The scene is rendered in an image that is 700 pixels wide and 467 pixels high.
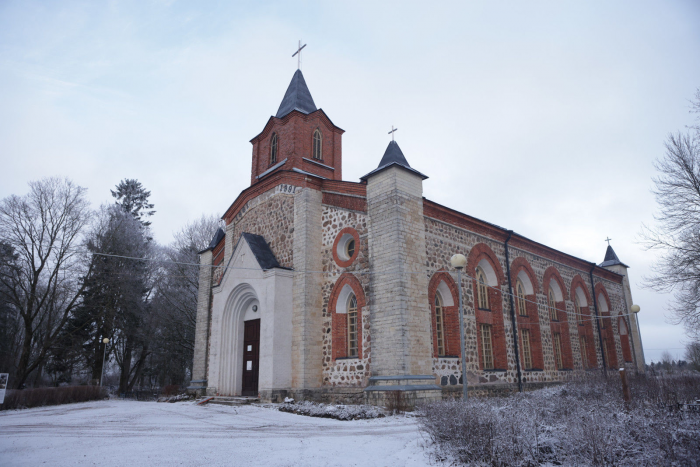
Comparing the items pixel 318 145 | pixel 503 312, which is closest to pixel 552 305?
pixel 503 312

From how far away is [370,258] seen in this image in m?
14.5

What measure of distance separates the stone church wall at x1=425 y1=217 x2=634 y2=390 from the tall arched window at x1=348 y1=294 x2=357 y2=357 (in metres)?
2.79

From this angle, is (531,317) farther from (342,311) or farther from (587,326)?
(342,311)

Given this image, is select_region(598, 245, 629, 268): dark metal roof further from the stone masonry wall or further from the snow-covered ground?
the snow-covered ground

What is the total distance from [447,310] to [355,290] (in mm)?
3641

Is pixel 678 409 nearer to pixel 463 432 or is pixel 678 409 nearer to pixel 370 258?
pixel 463 432

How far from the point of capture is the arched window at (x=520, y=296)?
20.9 metres

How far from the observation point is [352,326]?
50.5 ft

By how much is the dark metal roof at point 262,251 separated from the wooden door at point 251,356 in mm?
2663

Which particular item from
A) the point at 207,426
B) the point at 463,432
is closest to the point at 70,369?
the point at 207,426

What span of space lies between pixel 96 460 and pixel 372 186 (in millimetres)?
10885

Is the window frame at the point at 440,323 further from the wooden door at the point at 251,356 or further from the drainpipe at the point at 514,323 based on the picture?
the wooden door at the point at 251,356

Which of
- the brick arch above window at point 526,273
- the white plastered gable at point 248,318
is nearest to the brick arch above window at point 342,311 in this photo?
A: the white plastered gable at point 248,318

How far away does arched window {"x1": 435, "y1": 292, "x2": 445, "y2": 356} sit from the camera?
51.1ft
